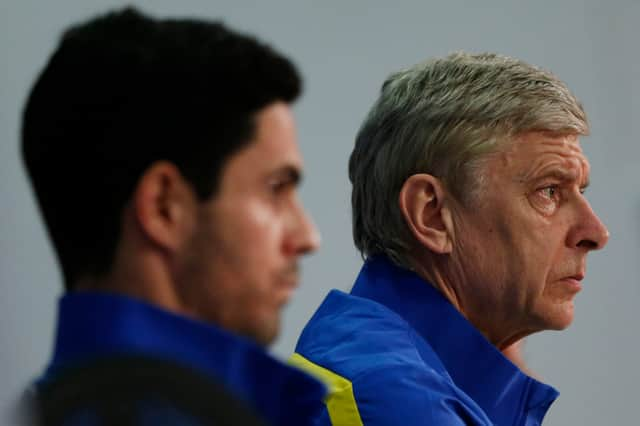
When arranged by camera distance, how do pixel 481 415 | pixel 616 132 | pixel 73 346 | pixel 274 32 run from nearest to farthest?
pixel 73 346 < pixel 481 415 < pixel 274 32 < pixel 616 132

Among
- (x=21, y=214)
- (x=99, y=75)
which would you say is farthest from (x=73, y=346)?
(x=21, y=214)

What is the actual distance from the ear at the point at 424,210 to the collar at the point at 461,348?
0.05 meters

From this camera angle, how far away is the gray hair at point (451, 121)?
1.54 metres

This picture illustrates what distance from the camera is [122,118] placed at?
35.1 inches

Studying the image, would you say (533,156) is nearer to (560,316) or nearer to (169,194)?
(560,316)

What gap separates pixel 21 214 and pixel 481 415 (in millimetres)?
821

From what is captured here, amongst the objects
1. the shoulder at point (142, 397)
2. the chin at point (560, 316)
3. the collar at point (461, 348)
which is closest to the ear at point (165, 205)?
the shoulder at point (142, 397)

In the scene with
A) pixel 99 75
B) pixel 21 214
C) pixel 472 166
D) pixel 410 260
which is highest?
pixel 99 75

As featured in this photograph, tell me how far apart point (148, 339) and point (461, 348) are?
0.75 m

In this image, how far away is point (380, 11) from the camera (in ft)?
8.67

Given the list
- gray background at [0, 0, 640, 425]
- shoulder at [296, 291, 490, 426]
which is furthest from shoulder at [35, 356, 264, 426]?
gray background at [0, 0, 640, 425]

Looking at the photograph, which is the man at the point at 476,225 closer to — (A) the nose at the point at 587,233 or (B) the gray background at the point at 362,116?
(A) the nose at the point at 587,233

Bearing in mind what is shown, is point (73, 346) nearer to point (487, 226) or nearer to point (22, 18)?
point (487, 226)

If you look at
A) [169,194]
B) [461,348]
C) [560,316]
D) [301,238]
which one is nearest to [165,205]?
[169,194]
